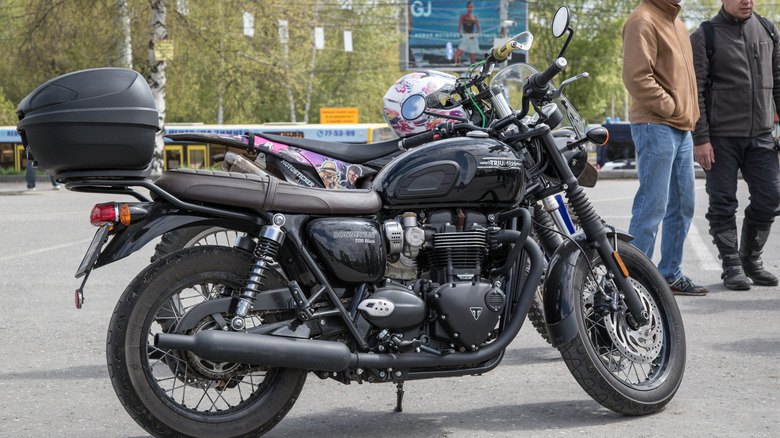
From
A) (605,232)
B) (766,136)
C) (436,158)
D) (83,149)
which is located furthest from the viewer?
(766,136)

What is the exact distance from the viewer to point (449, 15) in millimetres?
41531

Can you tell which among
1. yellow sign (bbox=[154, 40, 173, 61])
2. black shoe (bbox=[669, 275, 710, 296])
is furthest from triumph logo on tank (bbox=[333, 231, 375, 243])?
yellow sign (bbox=[154, 40, 173, 61])

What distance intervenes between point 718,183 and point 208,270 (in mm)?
4883

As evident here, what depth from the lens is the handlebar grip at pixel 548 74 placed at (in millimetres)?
3654

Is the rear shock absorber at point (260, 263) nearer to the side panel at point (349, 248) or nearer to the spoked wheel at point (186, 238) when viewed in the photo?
the side panel at point (349, 248)

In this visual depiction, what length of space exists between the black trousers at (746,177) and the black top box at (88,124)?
16.2ft

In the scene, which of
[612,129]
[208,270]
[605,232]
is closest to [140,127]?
[208,270]

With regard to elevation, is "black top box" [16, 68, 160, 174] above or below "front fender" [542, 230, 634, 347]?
above

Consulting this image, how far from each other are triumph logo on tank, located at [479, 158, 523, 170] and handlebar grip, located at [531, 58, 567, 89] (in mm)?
371

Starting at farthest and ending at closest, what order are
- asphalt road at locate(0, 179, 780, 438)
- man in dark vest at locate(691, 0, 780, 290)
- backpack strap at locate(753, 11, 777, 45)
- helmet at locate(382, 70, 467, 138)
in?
1. backpack strap at locate(753, 11, 777, 45)
2. man in dark vest at locate(691, 0, 780, 290)
3. helmet at locate(382, 70, 467, 138)
4. asphalt road at locate(0, 179, 780, 438)

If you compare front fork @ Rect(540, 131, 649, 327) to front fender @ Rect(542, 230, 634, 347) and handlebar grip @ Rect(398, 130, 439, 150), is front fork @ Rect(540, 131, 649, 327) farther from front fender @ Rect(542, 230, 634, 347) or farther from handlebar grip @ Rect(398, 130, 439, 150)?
handlebar grip @ Rect(398, 130, 439, 150)

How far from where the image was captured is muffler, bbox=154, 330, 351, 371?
322 cm

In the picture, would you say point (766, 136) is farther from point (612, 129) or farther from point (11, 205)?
point (612, 129)

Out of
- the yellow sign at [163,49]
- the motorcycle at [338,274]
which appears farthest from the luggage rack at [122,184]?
the yellow sign at [163,49]
